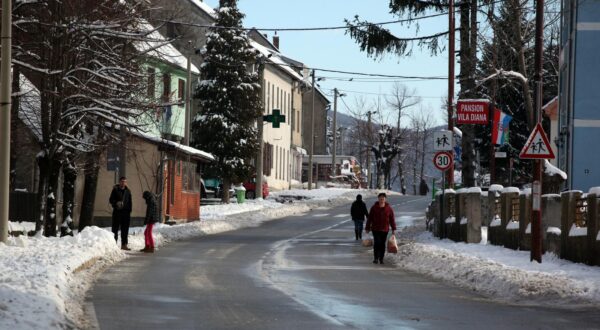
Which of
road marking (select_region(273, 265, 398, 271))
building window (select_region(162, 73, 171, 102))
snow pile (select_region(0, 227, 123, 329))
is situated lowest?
road marking (select_region(273, 265, 398, 271))

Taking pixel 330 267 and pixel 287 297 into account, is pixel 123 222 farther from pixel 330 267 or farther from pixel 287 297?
pixel 287 297

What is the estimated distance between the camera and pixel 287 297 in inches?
694

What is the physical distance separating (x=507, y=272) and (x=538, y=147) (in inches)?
121

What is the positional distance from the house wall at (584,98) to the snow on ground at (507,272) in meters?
11.8

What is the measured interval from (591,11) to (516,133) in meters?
30.3

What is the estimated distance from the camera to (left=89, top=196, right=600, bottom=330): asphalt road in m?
14.2

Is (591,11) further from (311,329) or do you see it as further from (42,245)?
(311,329)

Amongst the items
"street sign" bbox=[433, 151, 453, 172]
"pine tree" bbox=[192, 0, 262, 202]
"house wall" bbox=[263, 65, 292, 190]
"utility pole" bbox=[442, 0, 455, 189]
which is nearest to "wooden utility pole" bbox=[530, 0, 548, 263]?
"street sign" bbox=[433, 151, 453, 172]

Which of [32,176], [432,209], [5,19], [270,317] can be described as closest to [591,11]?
[432,209]

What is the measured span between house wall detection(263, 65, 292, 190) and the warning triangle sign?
2474 inches

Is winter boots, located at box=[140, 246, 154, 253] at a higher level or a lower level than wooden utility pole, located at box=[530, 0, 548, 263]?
lower

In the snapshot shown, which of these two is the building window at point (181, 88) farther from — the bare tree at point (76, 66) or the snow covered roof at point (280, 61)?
the bare tree at point (76, 66)

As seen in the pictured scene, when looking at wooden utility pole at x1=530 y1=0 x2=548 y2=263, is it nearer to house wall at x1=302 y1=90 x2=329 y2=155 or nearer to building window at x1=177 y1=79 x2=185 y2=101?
building window at x1=177 y1=79 x2=185 y2=101

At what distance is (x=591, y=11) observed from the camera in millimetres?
40188
